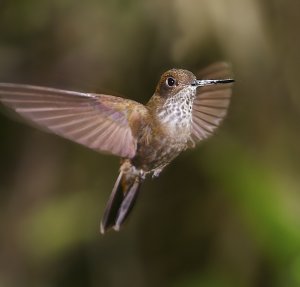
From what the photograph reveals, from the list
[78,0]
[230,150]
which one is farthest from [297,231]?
[78,0]

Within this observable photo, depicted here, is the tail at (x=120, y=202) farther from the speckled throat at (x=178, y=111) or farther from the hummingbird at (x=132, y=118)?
the speckled throat at (x=178, y=111)

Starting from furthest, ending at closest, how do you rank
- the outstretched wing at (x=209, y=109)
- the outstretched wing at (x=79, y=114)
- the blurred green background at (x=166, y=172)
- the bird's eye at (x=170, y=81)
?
the blurred green background at (x=166, y=172), the outstretched wing at (x=209, y=109), the bird's eye at (x=170, y=81), the outstretched wing at (x=79, y=114)

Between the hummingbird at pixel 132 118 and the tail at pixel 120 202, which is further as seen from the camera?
the tail at pixel 120 202

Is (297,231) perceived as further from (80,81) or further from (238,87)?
(80,81)

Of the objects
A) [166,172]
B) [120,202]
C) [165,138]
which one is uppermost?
[165,138]

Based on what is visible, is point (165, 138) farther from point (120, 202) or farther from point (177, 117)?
point (120, 202)

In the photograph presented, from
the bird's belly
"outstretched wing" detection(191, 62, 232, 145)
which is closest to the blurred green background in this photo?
"outstretched wing" detection(191, 62, 232, 145)

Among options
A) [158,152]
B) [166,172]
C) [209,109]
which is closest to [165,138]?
[158,152]

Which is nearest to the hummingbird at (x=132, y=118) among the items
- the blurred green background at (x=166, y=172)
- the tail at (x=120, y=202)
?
the tail at (x=120, y=202)
